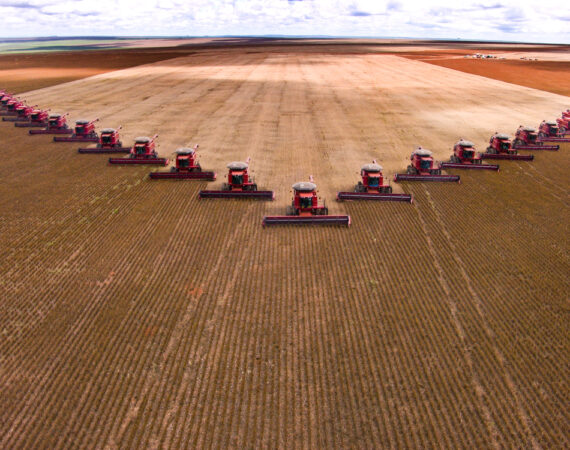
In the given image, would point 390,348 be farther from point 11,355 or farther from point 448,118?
point 448,118

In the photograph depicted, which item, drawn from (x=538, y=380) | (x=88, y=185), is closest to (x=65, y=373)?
(x=538, y=380)

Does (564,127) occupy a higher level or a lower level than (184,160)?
lower

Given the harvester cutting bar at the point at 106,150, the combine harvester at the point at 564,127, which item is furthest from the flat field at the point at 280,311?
the combine harvester at the point at 564,127

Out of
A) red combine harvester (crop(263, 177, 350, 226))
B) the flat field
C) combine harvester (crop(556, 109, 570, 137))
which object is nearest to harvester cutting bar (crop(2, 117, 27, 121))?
the flat field

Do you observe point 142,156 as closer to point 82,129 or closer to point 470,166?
point 82,129

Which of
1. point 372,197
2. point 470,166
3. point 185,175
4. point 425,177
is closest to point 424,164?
point 425,177

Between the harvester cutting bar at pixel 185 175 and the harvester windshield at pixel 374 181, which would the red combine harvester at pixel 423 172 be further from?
the harvester cutting bar at pixel 185 175

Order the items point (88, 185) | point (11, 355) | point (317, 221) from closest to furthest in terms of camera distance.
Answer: point (11, 355)
point (317, 221)
point (88, 185)
